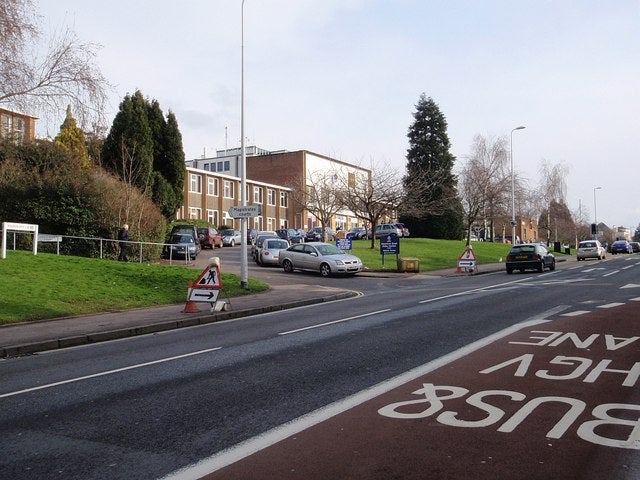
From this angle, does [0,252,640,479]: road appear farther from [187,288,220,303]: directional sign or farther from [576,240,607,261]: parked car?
[576,240,607,261]: parked car

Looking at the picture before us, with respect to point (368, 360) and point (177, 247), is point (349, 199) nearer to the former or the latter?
point (177, 247)

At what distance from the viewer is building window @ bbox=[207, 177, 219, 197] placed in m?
59.0

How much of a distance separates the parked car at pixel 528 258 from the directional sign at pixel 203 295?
1956 cm

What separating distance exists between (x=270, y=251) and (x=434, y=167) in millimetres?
35160

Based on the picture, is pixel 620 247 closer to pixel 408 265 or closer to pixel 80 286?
pixel 408 265

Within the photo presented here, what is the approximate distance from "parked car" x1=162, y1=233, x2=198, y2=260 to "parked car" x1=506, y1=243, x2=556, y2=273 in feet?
55.6

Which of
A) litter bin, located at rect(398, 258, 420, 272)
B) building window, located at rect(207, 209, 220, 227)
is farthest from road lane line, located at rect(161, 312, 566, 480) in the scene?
building window, located at rect(207, 209, 220, 227)

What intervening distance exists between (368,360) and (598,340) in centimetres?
392

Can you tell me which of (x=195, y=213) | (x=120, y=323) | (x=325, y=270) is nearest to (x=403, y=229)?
(x=195, y=213)

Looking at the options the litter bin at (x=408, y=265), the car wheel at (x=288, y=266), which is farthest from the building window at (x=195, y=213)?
the litter bin at (x=408, y=265)

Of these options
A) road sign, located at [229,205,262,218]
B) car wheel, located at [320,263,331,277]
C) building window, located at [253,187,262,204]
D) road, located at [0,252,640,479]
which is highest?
building window, located at [253,187,262,204]

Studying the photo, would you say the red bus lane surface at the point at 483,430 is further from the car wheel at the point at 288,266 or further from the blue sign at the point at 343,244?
the blue sign at the point at 343,244

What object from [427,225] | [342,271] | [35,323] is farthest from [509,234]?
[35,323]

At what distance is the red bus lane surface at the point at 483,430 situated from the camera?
3.86 m
